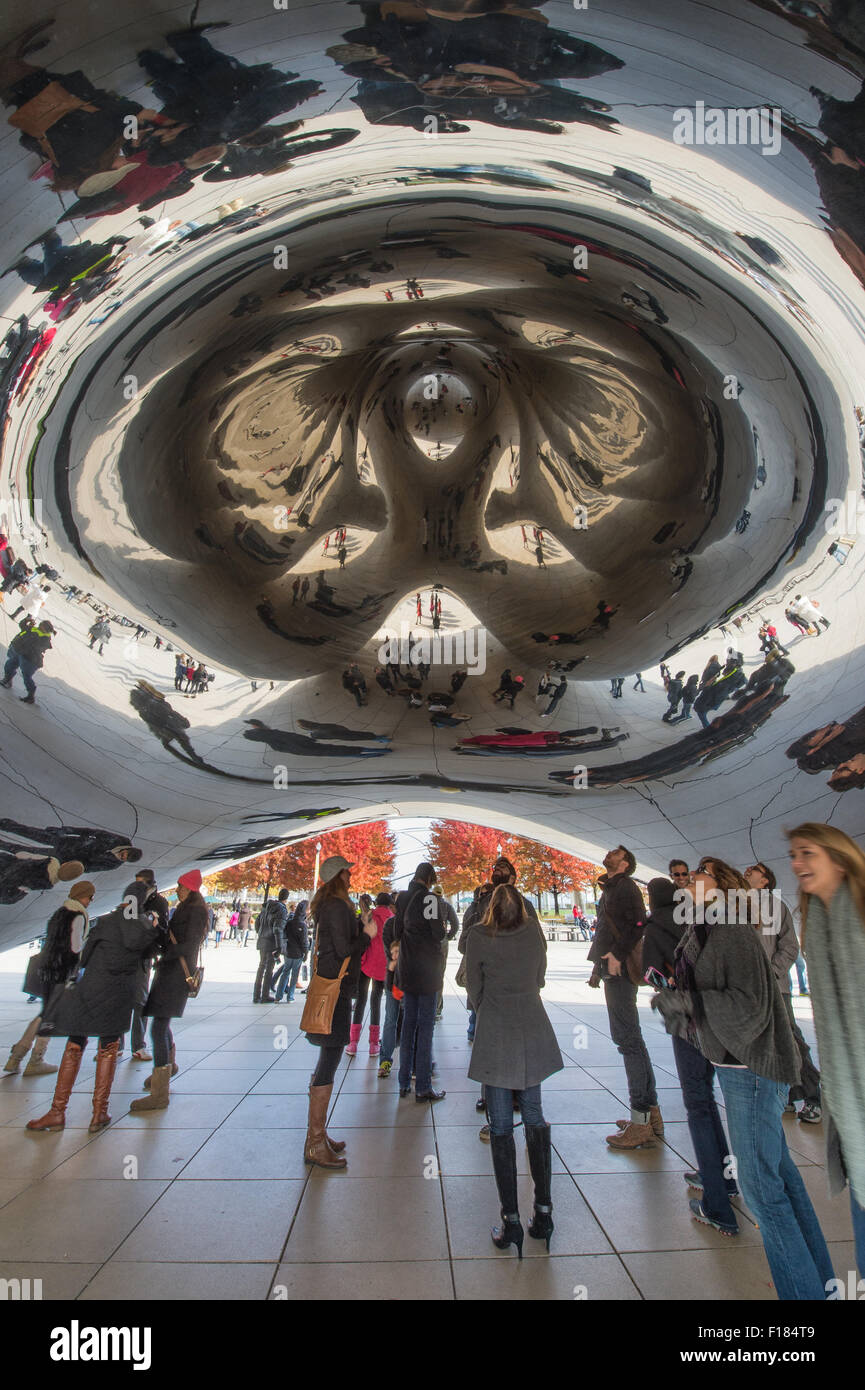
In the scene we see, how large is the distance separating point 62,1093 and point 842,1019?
417 centimetres

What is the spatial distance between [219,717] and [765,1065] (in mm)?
2656

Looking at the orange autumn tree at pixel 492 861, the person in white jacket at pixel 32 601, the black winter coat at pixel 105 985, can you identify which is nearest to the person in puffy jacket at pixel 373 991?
the black winter coat at pixel 105 985

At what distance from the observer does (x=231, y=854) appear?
5176mm

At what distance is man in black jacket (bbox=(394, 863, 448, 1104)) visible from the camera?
4633 millimetres

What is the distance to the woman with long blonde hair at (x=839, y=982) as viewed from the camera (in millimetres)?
1756

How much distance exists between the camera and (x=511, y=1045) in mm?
2859

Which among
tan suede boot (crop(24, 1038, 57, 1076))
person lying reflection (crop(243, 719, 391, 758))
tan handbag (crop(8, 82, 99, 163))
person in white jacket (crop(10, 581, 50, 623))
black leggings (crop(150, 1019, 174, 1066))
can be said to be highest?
tan handbag (crop(8, 82, 99, 163))

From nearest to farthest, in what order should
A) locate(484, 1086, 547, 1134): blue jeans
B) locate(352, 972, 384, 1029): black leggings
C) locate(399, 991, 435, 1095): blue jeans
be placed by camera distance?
locate(484, 1086, 547, 1134): blue jeans < locate(399, 991, 435, 1095): blue jeans < locate(352, 972, 384, 1029): black leggings

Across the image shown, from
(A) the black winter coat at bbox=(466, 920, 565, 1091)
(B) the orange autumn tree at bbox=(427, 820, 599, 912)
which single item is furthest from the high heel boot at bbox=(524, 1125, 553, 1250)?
(B) the orange autumn tree at bbox=(427, 820, 599, 912)

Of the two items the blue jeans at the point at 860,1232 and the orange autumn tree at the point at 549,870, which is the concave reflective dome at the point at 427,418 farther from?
the orange autumn tree at the point at 549,870

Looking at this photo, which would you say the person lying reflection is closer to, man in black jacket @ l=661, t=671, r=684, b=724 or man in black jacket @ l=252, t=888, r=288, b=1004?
man in black jacket @ l=661, t=671, r=684, b=724

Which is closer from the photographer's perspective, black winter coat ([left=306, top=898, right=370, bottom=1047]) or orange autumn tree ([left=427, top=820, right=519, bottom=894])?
black winter coat ([left=306, top=898, right=370, bottom=1047])

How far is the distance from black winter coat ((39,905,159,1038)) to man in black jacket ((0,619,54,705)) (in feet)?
7.64

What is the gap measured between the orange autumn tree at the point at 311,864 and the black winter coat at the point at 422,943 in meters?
12.5
